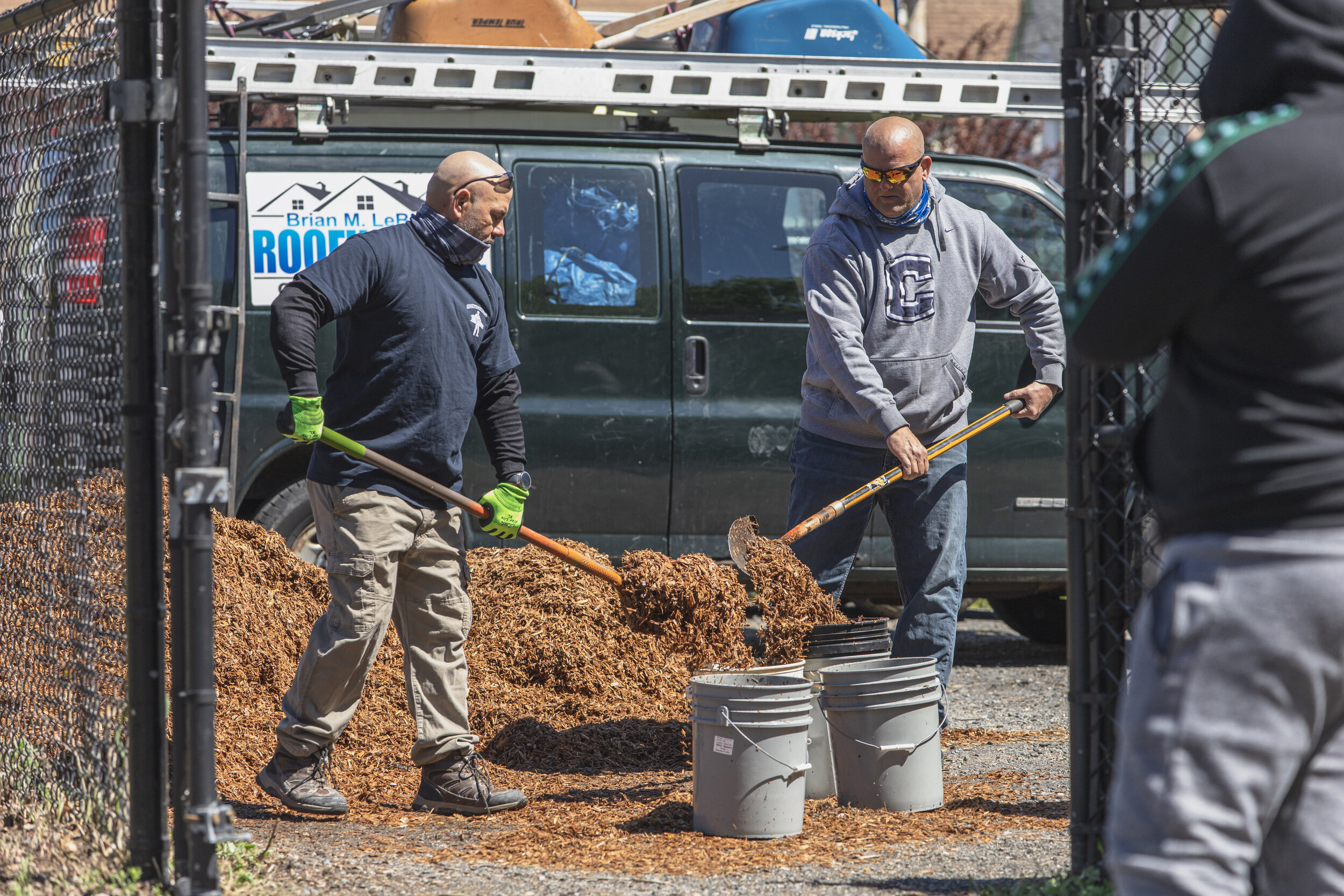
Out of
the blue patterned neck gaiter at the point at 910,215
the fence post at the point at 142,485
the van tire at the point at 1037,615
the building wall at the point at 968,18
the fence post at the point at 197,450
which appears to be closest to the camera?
the fence post at the point at 197,450

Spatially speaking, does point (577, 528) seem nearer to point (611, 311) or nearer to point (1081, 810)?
point (611, 311)

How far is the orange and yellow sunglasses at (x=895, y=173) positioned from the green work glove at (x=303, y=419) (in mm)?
2042

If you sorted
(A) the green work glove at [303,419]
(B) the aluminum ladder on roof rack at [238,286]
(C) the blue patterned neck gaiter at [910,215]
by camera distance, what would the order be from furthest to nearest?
(B) the aluminum ladder on roof rack at [238,286] → (C) the blue patterned neck gaiter at [910,215] → (A) the green work glove at [303,419]

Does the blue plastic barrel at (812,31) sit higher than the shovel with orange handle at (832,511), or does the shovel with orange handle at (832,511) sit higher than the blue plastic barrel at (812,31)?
the blue plastic barrel at (812,31)

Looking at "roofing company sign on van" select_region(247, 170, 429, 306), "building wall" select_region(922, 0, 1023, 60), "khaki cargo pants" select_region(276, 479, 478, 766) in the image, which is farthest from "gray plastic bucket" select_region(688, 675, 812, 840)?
"building wall" select_region(922, 0, 1023, 60)

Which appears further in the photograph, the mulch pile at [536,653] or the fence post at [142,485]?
the mulch pile at [536,653]

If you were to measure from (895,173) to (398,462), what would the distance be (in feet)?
6.39

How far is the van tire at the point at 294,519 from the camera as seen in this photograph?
645 centimetres

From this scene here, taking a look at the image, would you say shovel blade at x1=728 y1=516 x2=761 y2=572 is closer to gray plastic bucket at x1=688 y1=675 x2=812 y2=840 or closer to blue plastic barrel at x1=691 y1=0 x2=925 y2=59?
gray plastic bucket at x1=688 y1=675 x2=812 y2=840

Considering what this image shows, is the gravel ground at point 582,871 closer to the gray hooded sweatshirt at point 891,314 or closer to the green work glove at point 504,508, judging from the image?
the green work glove at point 504,508

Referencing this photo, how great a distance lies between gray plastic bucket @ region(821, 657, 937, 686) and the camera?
4492 millimetres

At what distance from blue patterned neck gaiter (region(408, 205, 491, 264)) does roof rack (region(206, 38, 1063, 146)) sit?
71.4 inches

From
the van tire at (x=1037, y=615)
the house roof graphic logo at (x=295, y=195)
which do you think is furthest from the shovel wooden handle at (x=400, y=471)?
the van tire at (x=1037, y=615)

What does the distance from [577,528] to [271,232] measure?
6.10 feet
